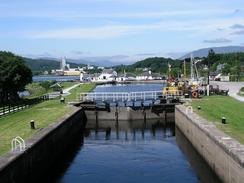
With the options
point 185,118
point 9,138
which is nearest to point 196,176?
point 9,138

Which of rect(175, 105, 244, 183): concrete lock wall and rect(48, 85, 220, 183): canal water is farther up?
rect(175, 105, 244, 183): concrete lock wall

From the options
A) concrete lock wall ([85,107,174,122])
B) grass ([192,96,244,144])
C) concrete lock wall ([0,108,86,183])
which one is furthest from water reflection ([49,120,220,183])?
concrete lock wall ([85,107,174,122])

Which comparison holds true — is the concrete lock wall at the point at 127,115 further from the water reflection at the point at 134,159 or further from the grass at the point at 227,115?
the water reflection at the point at 134,159

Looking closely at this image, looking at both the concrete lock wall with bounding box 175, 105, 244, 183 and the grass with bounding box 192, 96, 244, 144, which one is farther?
the grass with bounding box 192, 96, 244, 144

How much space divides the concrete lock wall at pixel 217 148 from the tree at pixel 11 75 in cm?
3105

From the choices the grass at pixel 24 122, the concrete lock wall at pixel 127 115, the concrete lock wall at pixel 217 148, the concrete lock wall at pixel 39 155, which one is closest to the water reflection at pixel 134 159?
the concrete lock wall at pixel 217 148

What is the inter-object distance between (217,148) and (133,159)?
9.13 metres

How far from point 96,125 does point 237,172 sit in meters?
34.0

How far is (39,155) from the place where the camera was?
28594mm

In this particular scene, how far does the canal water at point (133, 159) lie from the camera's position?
2956 centimetres

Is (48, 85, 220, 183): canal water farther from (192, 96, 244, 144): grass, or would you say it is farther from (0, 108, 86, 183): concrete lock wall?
(192, 96, 244, 144): grass

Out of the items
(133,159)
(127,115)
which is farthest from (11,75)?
(133,159)

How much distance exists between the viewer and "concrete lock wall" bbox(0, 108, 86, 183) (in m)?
22.2

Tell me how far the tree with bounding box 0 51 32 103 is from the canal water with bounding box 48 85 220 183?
64.9 feet
